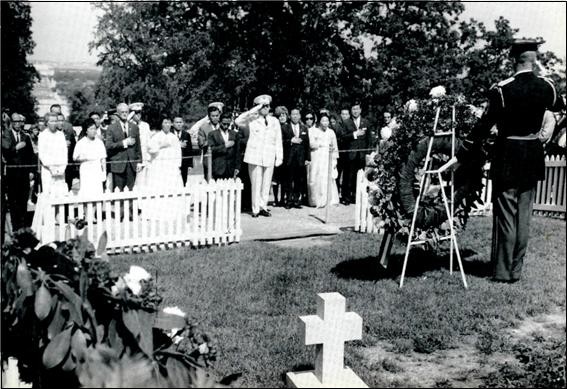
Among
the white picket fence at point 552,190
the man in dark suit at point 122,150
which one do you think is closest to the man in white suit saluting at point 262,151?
the man in dark suit at point 122,150

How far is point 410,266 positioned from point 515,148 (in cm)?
204

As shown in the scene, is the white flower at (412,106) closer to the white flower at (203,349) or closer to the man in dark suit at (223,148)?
the white flower at (203,349)

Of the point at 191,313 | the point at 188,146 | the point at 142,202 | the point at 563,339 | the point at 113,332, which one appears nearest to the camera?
the point at 113,332

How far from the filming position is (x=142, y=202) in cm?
970

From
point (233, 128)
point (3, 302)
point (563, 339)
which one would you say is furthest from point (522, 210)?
point (233, 128)

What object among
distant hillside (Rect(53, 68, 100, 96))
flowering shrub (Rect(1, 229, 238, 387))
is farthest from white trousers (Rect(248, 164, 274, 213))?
distant hillside (Rect(53, 68, 100, 96))

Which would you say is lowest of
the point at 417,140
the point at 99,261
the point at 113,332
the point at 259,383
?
the point at 259,383

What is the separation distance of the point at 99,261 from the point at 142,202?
583 centimetres

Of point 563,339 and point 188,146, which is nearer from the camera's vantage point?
point 563,339

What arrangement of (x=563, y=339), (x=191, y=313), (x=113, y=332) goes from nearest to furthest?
(x=113, y=332) < (x=563, y=339) < (x=191, y=313)

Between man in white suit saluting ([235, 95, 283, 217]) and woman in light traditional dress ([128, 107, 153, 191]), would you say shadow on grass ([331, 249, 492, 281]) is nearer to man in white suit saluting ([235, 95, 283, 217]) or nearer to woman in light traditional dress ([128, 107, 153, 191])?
man in white suit saluting ([235, 95, 283, 217])

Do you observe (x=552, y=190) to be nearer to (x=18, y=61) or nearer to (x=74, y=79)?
(x=18, y=61)

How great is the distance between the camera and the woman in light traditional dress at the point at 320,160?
46.4ft

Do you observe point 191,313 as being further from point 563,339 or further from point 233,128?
point 233,128
